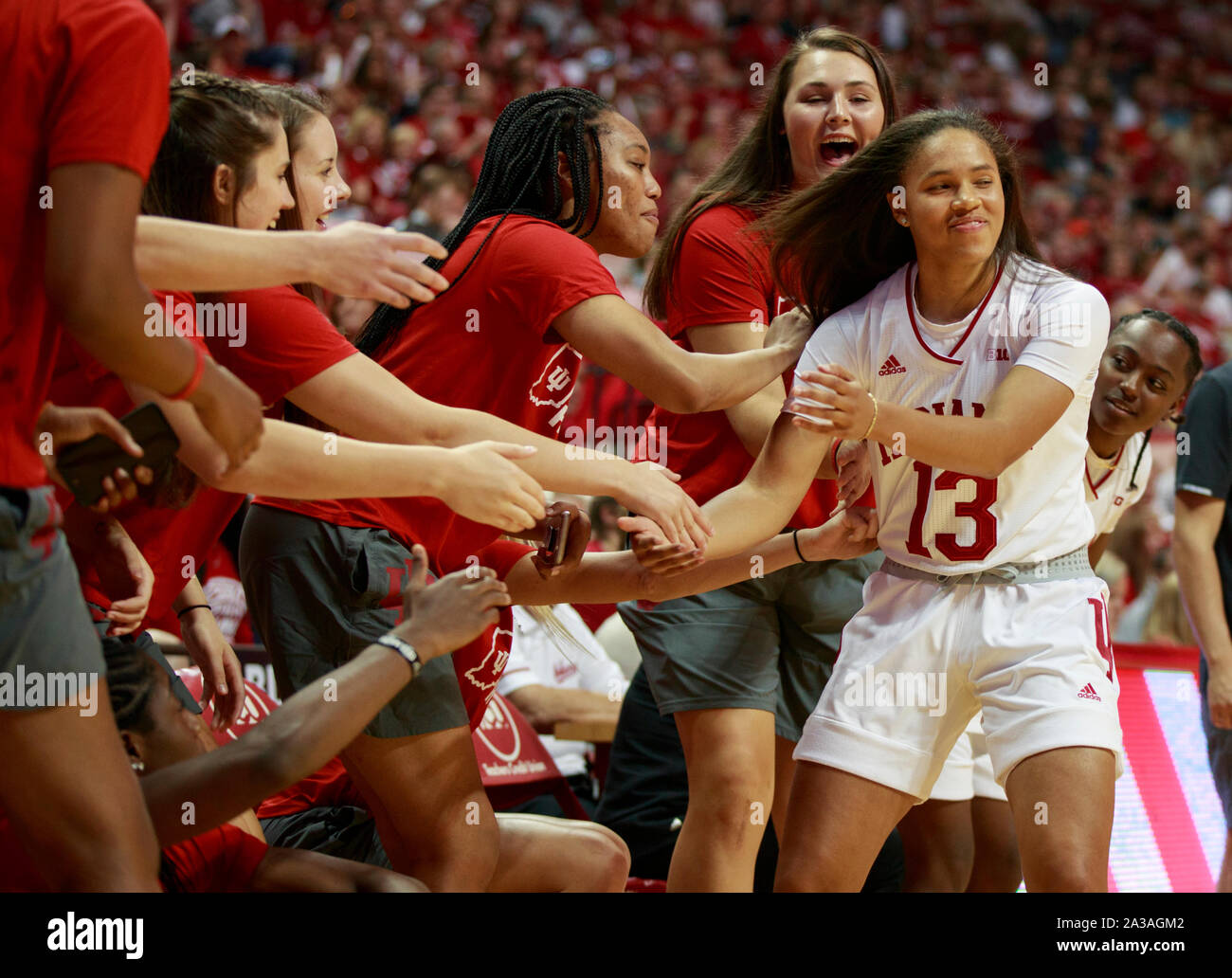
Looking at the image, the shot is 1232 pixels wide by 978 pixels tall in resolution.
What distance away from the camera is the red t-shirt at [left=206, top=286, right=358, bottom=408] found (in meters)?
2.70

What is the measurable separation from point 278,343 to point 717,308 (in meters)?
1.29

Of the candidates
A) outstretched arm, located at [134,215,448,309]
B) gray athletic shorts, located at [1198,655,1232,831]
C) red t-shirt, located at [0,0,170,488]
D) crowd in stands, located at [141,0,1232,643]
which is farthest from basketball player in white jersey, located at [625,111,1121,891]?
crowd in stands, located at [141,0,1232,643]

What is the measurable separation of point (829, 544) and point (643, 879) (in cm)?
178

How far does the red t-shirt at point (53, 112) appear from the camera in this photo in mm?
1931

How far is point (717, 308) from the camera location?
11.9ft

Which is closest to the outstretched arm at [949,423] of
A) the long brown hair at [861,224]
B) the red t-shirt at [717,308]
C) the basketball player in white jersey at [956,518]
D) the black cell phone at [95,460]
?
the basketball player in white jersey at [956,518]

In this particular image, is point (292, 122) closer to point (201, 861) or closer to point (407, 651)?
point (407, 651)

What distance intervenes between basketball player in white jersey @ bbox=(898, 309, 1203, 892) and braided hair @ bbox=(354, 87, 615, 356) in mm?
1748

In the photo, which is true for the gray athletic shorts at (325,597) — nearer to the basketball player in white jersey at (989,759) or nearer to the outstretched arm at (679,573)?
the outstretched arm at (679,573)

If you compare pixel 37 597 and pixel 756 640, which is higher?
pixel 37 597

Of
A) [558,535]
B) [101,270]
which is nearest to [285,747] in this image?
[558,535]

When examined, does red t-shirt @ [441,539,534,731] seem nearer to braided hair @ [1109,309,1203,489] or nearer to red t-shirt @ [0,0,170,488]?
red t-shirt @ [0,0,170,488]

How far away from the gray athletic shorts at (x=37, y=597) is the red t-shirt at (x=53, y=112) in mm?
46
